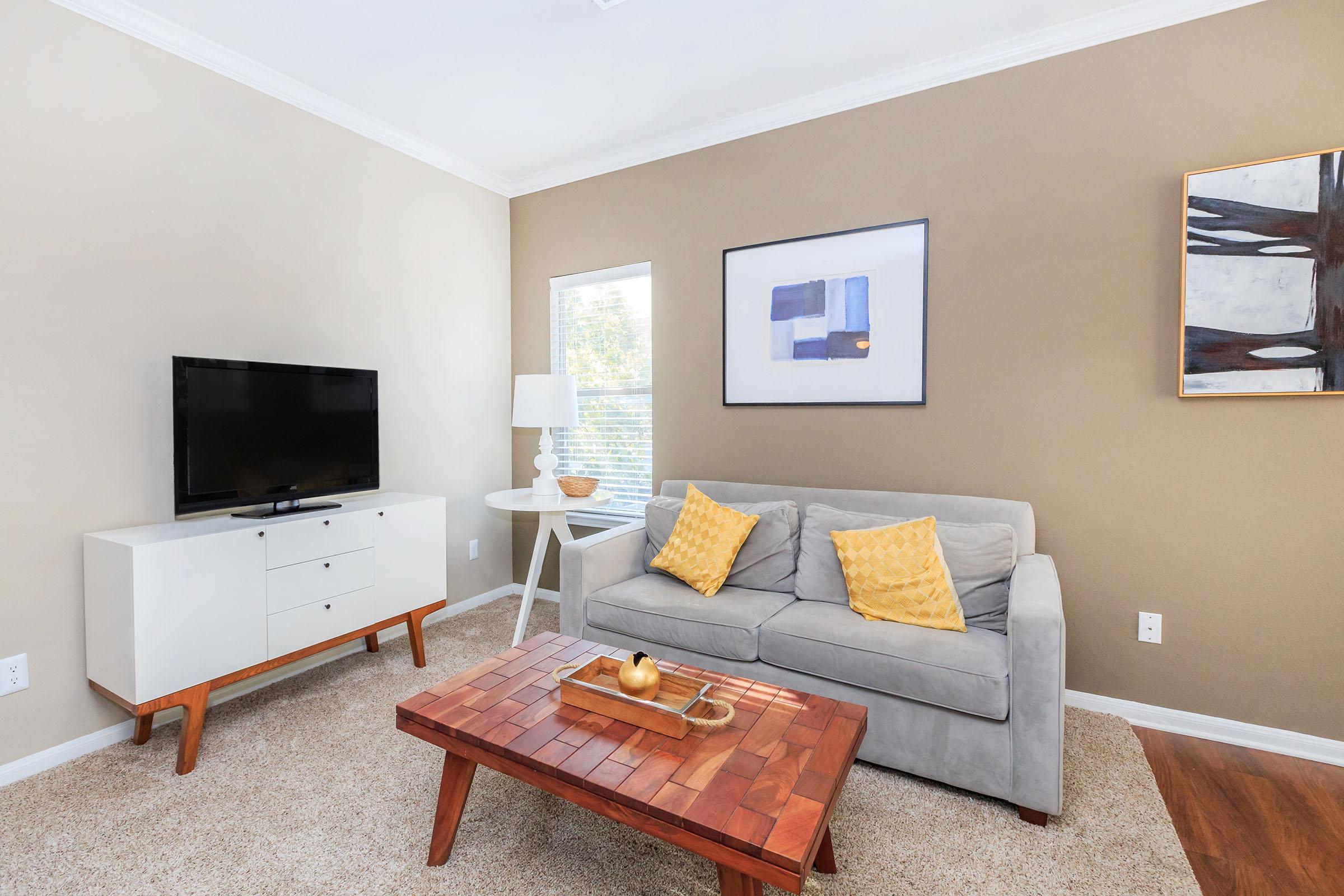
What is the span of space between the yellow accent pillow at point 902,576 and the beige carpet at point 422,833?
528mm

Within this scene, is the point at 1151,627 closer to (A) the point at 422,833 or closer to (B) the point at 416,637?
(A) the point at 422,833

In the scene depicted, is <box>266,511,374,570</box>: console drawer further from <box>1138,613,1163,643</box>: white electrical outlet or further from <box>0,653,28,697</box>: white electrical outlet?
<box>1138,613,1163,643</box>: white electrical outlet

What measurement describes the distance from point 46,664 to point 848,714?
2677 mm

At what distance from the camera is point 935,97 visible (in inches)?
102

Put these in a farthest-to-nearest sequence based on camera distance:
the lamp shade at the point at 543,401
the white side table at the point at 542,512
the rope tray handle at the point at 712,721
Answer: the lamp shade at the point at 543,401 < the white side table at the point at 542,512 < the rope tray handle at the point at 712,721

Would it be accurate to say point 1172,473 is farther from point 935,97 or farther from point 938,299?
point 935,97

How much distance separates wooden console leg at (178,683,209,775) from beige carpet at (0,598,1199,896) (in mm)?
51

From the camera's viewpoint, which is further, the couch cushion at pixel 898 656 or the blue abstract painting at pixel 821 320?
the blue abstract painting at pixel 821 320

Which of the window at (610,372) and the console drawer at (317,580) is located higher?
the window at (610,372)

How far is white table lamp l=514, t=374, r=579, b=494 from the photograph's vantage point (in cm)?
309

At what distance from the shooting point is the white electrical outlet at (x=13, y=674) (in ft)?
6.44

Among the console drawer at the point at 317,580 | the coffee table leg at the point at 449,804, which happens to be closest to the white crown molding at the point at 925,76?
the console drawer at the point at 317,580

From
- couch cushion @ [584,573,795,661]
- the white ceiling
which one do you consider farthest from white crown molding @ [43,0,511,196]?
couch cushion @ [584,573,795,661]

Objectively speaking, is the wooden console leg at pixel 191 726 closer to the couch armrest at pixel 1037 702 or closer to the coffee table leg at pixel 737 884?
the coffee table leg at pixel 737 884
